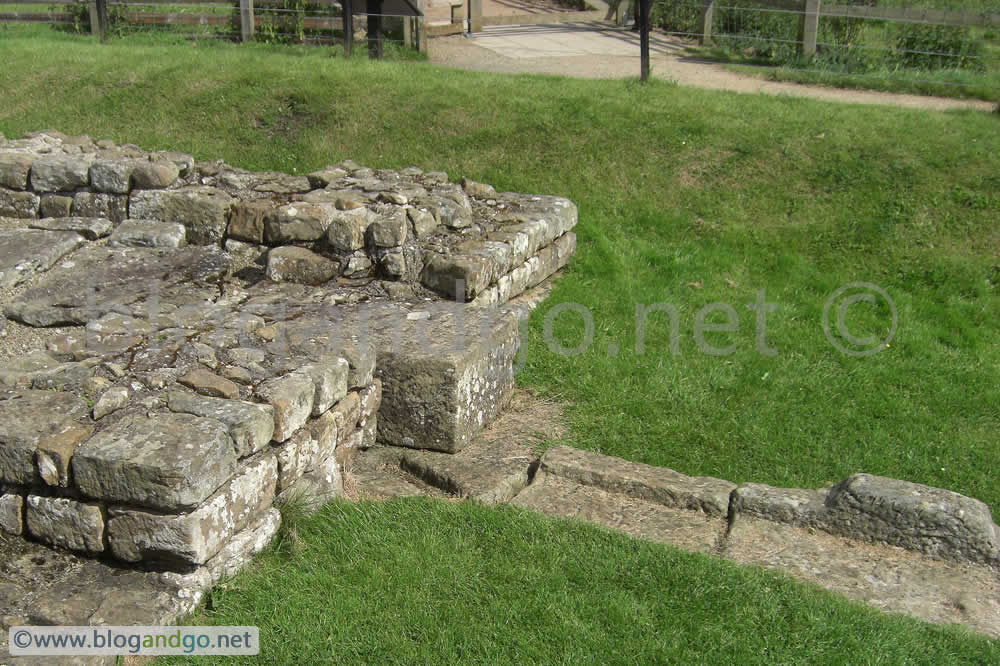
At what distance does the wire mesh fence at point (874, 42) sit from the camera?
1176cm

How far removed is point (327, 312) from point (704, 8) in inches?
412

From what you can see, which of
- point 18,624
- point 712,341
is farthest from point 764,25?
point 18,624

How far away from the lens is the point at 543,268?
7816 millimetres

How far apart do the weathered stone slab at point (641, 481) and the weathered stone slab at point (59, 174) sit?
4.63 meters

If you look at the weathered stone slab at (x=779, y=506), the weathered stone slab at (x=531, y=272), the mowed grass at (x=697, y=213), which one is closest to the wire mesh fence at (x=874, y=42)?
the mowed grass at (x=697, y=213)

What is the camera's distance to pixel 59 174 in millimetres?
7590

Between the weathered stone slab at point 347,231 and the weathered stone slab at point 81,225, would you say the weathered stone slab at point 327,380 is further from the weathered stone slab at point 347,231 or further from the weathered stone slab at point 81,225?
the weathered stone slab at point 81,225

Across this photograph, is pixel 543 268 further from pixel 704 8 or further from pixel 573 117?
pixel 704 8

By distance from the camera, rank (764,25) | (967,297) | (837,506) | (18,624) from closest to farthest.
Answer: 1. (18,624)
2. (837,506)
3. (967,297)
4. (764,25)

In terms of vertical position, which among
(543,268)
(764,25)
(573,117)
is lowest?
(543,268)

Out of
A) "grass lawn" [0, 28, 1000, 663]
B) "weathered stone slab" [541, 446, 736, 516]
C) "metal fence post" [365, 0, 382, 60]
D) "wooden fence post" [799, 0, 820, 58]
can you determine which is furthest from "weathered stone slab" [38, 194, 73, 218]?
"wooden fence post" [799, 0, 820, 58]

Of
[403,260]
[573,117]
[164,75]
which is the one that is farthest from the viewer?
[164,75]

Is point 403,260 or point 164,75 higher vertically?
point 164,75

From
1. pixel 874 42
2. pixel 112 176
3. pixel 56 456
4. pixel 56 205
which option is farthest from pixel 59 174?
pixel 874 42
